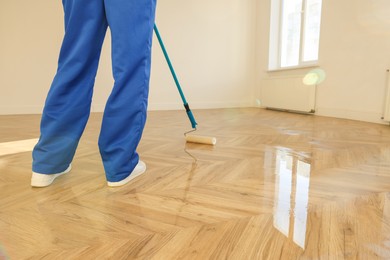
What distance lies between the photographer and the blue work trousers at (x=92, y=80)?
2.81 ft

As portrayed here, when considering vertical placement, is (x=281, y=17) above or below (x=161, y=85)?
above

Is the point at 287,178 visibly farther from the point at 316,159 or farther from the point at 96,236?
the point at 96,236

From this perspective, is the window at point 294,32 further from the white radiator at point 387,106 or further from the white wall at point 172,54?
the white radiator at point 387,106

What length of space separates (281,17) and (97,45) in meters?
3.99

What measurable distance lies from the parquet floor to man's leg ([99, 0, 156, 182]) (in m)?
0.13

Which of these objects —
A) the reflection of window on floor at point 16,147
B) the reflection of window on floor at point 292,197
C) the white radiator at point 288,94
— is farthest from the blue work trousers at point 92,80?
the white radiator at point 288,94

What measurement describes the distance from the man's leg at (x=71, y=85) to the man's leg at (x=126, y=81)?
0.08m

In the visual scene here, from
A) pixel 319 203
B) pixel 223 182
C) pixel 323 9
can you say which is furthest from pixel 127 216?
pixel 323 9

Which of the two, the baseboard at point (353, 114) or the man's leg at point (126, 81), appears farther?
the baseboard at point (353, 114)

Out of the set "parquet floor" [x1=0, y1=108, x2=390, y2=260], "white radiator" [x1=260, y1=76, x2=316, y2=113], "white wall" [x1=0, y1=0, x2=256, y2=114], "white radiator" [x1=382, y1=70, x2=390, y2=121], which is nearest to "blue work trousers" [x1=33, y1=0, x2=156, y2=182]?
"parquet floor" [x1=0, y1=108, x2=390, y2=260]

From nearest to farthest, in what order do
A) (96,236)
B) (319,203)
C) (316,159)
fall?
(96,236), (319,203), (316,159)

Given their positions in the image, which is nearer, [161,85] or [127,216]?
[127,216]

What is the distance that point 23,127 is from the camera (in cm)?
232

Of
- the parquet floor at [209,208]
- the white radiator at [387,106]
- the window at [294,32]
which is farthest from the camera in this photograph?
the window at [294,32]
